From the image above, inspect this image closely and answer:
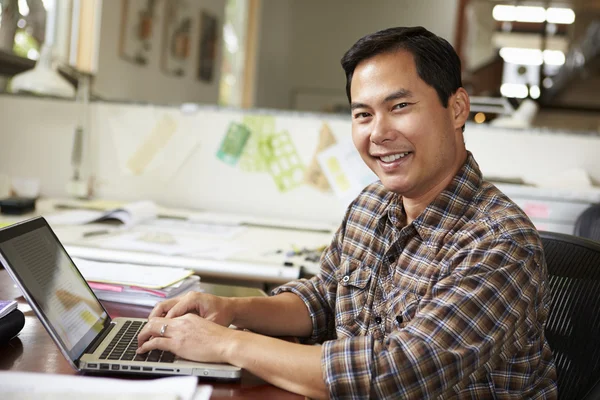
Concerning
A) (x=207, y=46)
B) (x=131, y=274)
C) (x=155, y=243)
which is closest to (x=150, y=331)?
(x=131, y=274)

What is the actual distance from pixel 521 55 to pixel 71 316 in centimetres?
1093

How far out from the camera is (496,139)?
2.28m

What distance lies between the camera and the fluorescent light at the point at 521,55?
1045 centimetres

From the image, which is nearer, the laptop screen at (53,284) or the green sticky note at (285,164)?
the laptop screen at (53,284)

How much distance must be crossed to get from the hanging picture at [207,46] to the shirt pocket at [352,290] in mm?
2917

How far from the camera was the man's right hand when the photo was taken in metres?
1.05

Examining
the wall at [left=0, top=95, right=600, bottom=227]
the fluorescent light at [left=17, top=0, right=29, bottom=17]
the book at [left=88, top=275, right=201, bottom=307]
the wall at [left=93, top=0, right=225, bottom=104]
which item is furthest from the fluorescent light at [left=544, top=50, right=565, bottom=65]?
the book at [left=88, top=275, right=201, bottom=307]

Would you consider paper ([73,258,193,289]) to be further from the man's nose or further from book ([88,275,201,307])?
the man's nose

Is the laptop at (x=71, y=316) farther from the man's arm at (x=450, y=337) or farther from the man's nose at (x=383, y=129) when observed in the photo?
the man's nose at (x=383, y=129)

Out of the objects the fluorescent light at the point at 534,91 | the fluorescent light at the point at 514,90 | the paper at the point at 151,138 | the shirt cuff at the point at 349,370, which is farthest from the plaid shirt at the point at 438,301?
the fluorescent light at the point at 534,91

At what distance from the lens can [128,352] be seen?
2.96 feet

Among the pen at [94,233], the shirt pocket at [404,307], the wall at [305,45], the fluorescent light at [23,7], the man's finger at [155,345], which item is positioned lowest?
the pen at [94,233]

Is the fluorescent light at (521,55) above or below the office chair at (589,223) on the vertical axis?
above

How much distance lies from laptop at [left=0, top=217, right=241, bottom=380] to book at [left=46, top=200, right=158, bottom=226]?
0.95 m
